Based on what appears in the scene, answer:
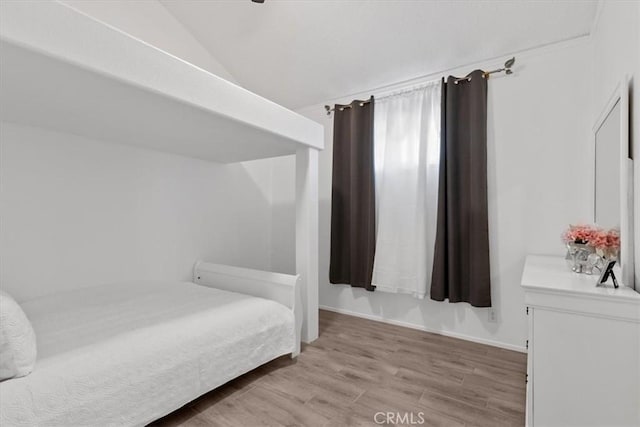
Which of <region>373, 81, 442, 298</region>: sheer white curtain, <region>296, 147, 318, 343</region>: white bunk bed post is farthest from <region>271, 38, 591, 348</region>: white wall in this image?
<region>296, 147, 318, 343</region>: white bunk bed post

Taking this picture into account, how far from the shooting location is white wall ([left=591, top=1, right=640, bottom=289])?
4.03 ft

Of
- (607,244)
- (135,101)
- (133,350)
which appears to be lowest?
(133,350)

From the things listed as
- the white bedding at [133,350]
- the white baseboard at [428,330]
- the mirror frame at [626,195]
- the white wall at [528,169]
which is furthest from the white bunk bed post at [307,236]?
the mirror frame at [626,195]

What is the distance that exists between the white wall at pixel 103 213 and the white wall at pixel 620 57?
3211mm

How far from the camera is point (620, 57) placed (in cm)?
149

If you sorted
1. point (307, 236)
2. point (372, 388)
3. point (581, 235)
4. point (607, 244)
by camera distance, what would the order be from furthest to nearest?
point (307, 236) < point (372, 388) < point (581, 235) < point (607, 244)

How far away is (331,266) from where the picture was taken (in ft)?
10.9

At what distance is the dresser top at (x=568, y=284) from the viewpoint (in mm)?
1087

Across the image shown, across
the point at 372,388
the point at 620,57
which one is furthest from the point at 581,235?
the point at 372,388

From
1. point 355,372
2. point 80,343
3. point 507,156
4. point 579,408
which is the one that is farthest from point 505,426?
point 80,343

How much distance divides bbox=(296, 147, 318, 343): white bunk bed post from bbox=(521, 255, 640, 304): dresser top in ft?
4.92

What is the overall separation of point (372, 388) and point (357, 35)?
274cm

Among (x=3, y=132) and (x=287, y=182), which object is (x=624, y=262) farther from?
(x=3, y=132)

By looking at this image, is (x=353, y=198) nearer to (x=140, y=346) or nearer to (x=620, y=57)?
(x=620, y=57)
